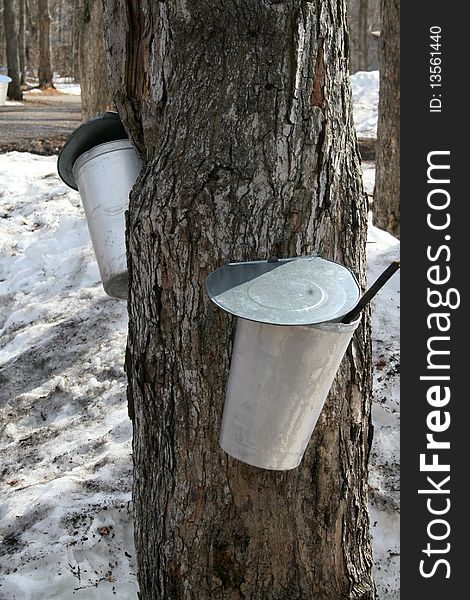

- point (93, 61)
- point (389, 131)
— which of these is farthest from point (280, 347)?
point (93, 61)

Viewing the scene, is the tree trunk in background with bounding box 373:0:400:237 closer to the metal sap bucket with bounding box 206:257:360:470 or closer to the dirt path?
the metal sap bucket with bounding box 206:257:360:470

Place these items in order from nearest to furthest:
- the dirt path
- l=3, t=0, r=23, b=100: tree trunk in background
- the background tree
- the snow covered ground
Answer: the snow covered ground → the dirt path → l=3, t=0, r=23, b=100: tree trunk in background → the background tree

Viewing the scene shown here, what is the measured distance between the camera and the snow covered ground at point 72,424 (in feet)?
10.7

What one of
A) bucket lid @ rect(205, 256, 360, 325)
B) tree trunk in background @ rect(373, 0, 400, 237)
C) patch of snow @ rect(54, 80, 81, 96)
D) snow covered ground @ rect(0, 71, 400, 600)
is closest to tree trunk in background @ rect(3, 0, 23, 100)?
patch of snow @ rect(54, 80, 81, 96)

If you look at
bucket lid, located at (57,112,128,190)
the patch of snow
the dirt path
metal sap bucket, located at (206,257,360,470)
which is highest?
bucket lid, located at (57,112,128,190)

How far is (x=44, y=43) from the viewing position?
72.4 ft

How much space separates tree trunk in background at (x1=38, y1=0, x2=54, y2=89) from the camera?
21.6 metres

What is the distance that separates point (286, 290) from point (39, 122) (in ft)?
43.4

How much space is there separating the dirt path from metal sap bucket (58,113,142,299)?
7.18 m

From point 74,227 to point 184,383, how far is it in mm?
4789

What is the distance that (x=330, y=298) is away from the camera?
2.02m

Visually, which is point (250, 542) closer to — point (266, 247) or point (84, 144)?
point (266, 247)

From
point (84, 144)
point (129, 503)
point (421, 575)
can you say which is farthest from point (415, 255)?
point (129, 503)

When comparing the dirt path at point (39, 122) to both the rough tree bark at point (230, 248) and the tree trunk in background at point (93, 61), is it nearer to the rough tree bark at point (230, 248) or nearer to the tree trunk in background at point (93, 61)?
the tree trunk in background at point (93, 61)
